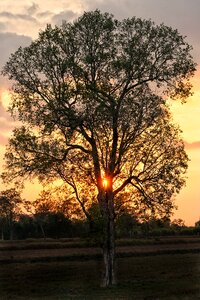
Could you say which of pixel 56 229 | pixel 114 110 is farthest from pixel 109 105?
pixel 56 229

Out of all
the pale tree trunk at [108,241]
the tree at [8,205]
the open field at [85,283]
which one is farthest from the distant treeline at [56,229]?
the pale tree trunk at [108,241]

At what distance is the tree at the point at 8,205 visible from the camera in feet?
A: 559

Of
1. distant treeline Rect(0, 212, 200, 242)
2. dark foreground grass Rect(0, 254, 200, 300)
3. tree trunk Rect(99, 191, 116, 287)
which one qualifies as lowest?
dark foreground grass Rect(0, 254, 200, 300)

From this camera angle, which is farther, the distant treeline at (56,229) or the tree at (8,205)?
the tree at (8,205)

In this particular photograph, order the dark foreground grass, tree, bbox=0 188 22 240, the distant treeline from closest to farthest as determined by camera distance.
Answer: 1. the dark foreground grass
2. the distant treeline
3. tree, bbox=0 188 22 240

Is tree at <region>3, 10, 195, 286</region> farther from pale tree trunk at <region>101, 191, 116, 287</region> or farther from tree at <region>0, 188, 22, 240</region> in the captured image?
tree at <region>0, 188, 22, 240</region>

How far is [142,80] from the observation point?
41844mm

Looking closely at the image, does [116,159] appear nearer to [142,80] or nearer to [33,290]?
[142,80]

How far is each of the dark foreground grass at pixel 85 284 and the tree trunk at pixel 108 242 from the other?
3.45 feet

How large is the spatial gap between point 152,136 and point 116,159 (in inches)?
137

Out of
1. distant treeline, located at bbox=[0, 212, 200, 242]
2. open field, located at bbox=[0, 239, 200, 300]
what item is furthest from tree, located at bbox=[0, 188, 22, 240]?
open field, located at bbox=[0, 239, 200, 300]

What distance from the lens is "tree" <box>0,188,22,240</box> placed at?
17038 cm

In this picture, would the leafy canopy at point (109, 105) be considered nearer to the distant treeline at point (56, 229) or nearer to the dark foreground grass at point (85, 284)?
the dark foreground grass at point (85, 284)

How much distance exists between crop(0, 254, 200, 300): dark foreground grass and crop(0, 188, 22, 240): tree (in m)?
108
